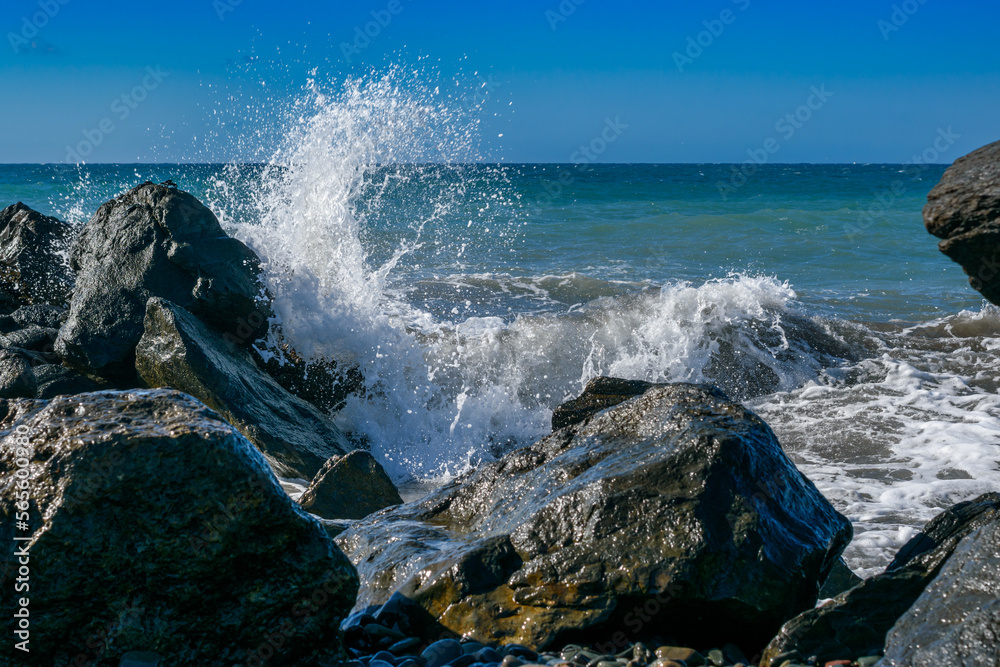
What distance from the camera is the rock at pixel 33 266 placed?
736 cm

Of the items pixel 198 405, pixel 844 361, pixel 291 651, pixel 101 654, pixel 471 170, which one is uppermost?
pixel 471 170

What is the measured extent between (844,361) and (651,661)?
6.44 meters

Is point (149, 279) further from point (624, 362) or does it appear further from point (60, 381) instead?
point (624, 362)

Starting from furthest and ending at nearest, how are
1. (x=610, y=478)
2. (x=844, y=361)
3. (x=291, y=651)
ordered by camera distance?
(x=844, y=361)
(x=610, y=478)
(x=291, y=651)

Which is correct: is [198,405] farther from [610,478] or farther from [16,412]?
[610,478]

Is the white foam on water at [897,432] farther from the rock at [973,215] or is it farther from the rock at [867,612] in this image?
the rock at [973,215]

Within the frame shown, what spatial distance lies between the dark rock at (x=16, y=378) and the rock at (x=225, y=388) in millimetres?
713

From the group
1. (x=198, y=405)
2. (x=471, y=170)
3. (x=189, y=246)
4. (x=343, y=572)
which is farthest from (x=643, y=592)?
(x=471, y=170)

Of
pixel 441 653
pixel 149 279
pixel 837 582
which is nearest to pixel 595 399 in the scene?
pixel 837 582

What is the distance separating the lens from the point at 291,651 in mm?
2270

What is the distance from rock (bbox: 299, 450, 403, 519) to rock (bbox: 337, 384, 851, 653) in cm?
100

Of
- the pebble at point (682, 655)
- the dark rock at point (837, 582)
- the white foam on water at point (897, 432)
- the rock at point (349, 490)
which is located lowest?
the white foam on water at point (897, 432)

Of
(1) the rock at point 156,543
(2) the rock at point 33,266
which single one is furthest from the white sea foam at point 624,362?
(1) the rock at point 156,543

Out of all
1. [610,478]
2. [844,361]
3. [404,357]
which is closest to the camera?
[610,478]
